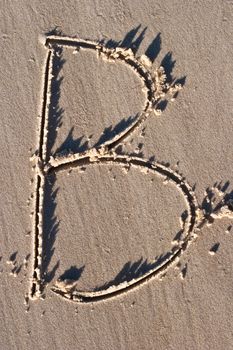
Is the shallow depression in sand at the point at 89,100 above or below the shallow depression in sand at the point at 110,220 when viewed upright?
above

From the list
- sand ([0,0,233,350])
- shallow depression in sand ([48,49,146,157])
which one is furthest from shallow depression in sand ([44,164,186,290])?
shallow depression in sand ([48,49,146,157])

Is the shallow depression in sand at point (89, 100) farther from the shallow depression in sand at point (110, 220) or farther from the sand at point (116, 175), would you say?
the shallow depression in sand at point (110, 220)

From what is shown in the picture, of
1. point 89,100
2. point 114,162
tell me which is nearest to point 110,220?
point 114,162

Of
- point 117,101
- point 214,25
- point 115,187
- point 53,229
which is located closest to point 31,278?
point 53,229

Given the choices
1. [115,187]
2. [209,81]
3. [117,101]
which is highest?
[209,81]

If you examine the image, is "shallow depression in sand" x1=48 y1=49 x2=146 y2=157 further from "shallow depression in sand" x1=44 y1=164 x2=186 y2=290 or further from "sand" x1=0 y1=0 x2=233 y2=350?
"shallow depression in sand" x1=44 y1=164 x2=186 y2=290

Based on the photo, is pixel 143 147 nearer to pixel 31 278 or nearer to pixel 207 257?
pixel 207 257

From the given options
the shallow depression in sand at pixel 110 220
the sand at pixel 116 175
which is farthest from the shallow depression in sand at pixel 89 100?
the shallow depression in sand at pixel 110 220

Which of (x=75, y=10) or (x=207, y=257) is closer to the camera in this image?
(x=207, y=257)
